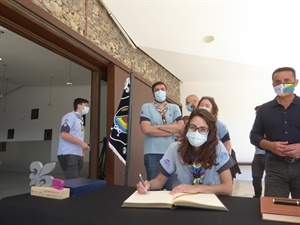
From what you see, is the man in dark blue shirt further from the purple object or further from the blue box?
the purple object

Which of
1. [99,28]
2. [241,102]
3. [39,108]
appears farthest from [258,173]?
[39,108]

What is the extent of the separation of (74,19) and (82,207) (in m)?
2.42

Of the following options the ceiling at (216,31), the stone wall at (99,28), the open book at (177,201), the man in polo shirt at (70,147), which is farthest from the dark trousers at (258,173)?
the open book at (177,201)

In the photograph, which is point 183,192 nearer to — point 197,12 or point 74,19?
point 74,19

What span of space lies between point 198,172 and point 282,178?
0.71 m

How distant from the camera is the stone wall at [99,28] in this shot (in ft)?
8.48

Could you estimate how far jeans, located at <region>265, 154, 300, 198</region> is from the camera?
1569 mm

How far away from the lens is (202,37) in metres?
4.38

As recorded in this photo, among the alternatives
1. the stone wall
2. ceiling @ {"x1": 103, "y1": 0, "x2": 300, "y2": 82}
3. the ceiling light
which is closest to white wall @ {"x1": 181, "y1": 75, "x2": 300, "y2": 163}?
ceiling @ {"x1": 103, "y1": 0, "x2": 300, "y2": 82}

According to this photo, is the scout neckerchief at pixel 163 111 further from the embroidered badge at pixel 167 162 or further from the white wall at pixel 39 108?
the white wall at pixel 39 108

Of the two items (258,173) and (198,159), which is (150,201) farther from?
(258,173)

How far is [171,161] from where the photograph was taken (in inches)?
54.6

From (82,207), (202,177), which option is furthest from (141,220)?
(202,177)

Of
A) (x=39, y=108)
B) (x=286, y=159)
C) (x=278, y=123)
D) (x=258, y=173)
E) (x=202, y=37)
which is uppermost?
(x=202, y=37)
